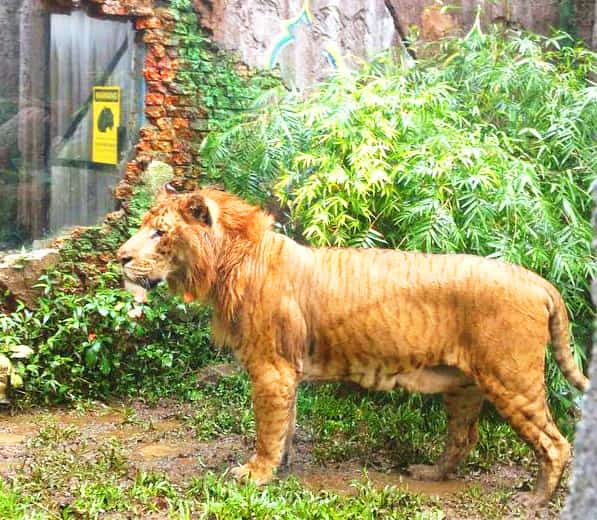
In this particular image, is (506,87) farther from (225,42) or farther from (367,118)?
(225,42)

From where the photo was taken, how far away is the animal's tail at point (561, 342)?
4.87m

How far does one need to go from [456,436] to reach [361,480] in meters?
0.63

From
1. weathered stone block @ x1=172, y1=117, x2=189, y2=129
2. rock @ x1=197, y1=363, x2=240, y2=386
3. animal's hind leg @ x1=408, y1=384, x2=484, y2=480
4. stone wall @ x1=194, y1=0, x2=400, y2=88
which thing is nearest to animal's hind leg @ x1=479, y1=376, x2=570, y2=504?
animal's hind leg @ x1=408, y1=384, x2=484, y2=480

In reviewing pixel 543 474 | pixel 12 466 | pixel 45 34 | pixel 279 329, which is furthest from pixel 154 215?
pixel 45 34

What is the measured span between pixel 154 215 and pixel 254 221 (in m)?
0.55

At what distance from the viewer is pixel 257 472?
195 inches

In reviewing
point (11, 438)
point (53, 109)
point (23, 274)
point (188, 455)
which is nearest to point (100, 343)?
point (23, 274)

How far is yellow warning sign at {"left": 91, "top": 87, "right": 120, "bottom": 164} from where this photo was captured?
7.82 meters

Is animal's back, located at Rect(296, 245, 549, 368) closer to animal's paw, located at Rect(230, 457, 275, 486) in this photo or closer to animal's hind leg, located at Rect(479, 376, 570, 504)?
animal's hind leg, located at Rect(479, 376, 570, 504)

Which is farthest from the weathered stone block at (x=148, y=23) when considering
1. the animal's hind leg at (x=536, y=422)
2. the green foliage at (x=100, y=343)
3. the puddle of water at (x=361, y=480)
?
the animal's hind leg at (x=536, y=422)

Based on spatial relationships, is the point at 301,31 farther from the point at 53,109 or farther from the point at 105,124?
the point at 53,109

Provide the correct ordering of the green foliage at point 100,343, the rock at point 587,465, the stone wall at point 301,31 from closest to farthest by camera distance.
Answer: the rock at point 587,465
the green foliage at point 100,343
the stone wall at point 301,31

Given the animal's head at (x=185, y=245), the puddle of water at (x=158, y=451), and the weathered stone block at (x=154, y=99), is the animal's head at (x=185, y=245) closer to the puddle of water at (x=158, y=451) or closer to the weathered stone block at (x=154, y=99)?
the puddle of water at (x=158, y=451)

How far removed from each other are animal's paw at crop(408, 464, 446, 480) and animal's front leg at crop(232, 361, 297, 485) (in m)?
0.90
